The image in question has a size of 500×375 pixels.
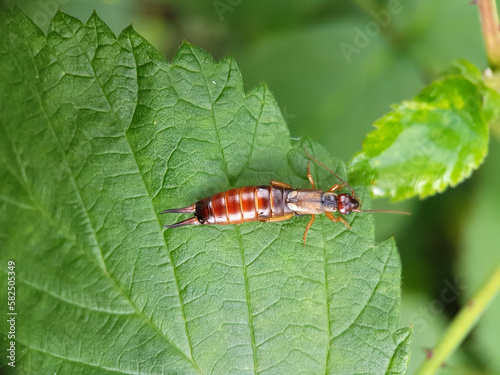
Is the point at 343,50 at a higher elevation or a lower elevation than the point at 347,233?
higher

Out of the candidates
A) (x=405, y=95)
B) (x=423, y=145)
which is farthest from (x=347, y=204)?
(x=405, y=95)

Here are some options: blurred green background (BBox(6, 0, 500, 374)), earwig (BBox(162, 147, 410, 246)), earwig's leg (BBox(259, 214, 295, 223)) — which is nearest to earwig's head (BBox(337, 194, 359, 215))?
earwig (BBox(162, 147, 410, 246))

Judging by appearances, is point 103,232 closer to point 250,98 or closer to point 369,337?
point 250,98

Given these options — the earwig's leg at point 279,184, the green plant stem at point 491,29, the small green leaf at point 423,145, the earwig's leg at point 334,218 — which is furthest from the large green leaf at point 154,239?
the green plant stem at point 491,29

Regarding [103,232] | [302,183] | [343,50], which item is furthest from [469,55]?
[103,232]

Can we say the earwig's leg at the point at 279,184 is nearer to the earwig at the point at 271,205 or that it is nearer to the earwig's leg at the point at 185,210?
the earwig at the point at 271,205

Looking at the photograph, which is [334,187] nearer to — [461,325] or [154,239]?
[154,239]

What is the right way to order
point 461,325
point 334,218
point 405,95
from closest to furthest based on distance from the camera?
point 334,218 → point 461,325 → point 405,95

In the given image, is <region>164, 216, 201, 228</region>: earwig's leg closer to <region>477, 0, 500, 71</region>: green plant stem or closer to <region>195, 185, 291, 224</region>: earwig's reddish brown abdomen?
<region>195, 185, 291, 224</region>: earwig's reddish brown abdomen
